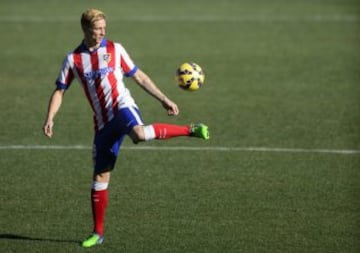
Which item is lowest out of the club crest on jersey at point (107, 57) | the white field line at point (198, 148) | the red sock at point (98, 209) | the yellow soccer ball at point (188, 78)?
the white field line at point (198, 148)

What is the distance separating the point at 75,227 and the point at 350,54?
12.1m

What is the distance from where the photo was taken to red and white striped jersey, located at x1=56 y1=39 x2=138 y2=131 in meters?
8.74

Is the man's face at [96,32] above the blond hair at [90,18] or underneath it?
underneath

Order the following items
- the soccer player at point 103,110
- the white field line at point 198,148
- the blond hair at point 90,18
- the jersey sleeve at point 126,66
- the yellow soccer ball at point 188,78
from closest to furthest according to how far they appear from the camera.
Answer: the blond hair at point 90,18
the soccer player at point 103,110
the jersey sleeve at point 126,66
the yellow soccer ball at point 188,78
the white field line at point 198,148

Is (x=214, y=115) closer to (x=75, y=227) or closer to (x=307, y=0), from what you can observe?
(x=75, y=227)

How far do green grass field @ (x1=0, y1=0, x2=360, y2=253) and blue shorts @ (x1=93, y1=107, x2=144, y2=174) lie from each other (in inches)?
30.9

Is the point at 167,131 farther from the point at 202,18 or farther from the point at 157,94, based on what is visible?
the point at 202,18

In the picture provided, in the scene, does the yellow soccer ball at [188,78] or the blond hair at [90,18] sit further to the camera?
the yellow soccer ball at [188,78]

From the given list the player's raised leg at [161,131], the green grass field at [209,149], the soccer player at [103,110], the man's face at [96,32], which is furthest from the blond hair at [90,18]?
the green grass field at [209,149]

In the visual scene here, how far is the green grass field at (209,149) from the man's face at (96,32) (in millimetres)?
2024

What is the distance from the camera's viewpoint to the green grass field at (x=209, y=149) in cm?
907

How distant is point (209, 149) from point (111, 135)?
13.3ft

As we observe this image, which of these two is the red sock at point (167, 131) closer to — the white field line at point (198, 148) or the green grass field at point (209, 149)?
the green grass field at point (209, 149)

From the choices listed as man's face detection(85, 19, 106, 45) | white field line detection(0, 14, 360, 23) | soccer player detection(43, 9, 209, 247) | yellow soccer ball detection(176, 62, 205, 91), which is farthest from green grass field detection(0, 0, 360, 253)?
man's face detection(85, 19, 106, 45)
